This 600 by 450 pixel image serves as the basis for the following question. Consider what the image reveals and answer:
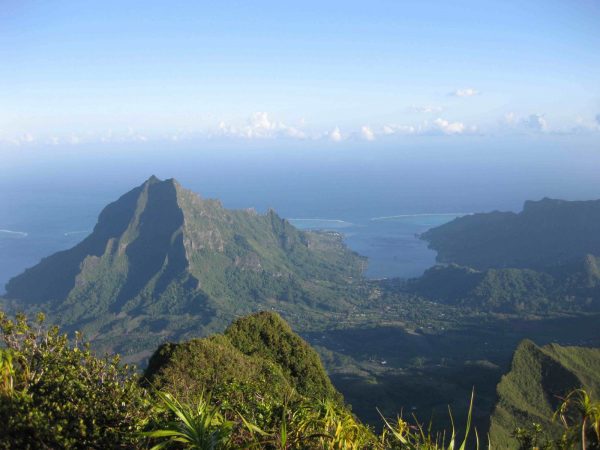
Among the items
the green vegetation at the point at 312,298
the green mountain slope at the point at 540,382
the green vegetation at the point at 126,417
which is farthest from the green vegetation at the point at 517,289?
the green vegetation at the point at 126,417

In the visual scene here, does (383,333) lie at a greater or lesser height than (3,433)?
lesser

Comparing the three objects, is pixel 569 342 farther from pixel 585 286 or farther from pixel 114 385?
pixel 114 385

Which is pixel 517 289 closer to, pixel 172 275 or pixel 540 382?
pixel 540 382

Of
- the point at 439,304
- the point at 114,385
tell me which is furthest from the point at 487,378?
the point at 439,304

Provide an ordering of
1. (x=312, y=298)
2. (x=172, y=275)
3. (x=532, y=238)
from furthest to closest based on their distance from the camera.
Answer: (x=532, y=238) → (x=172, y=275) → (x=312, y=298)

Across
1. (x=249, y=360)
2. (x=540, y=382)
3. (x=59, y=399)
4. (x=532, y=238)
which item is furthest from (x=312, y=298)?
(x=59, y=399)

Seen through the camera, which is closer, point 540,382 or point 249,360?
point 249,360
